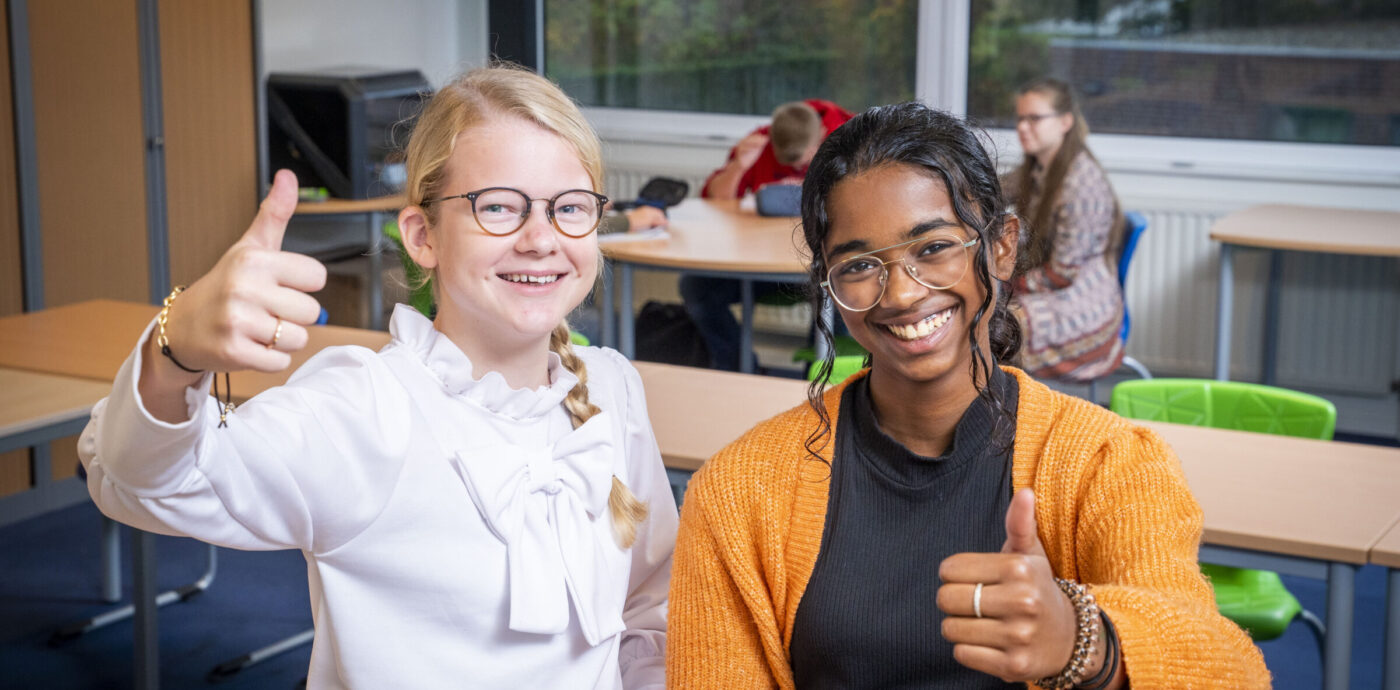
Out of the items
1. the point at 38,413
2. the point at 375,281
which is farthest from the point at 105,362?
the point at 375,281

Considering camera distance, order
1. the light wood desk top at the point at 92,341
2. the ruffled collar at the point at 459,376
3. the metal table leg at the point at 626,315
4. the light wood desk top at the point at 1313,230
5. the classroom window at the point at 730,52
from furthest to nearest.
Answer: the classroom window at the point at 730,52 → the light wood desk top at the point at 1313,230 → the metal table leg at the point at 626,315 → the light wood desk top at the point at 92,341 → the ruffled collar at the point at 459,376

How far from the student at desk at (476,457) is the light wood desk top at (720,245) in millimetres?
1969

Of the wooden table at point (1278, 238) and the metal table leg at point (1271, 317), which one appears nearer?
the wooden table at point (1278, 238)

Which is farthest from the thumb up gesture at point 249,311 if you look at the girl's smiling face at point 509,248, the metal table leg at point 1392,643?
the metal table leg at point 1392,643

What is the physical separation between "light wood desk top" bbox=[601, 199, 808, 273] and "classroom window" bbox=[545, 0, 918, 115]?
161 centimetres

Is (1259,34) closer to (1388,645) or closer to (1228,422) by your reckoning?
(1228,422)

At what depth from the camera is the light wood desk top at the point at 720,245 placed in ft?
11.9

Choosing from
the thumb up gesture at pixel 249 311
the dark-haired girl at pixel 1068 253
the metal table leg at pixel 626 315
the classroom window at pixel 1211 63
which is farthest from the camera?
the classroom window at pixel 1211 63

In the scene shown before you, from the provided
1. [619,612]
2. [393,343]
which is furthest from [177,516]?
[619,612]

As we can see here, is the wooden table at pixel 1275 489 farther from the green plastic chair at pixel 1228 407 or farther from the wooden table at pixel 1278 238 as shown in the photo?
the wooden table at pixel 1278 238

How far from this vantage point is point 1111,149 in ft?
17.5

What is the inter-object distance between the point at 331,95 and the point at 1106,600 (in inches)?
182

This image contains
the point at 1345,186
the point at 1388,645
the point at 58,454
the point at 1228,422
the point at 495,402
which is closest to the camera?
the point at 495,402

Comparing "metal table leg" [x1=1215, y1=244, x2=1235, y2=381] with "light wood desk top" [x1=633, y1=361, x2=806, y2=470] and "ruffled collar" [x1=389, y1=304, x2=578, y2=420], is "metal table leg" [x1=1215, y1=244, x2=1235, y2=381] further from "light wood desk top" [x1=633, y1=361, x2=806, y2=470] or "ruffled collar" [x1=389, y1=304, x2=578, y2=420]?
"ruffled collar" [x1=389, y1=304, x2=578, y2=420]
